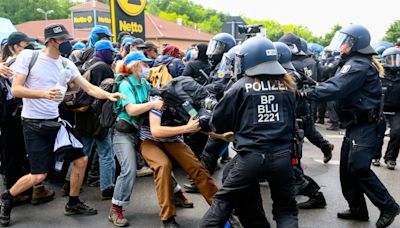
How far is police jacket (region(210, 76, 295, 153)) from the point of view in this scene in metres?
3.17

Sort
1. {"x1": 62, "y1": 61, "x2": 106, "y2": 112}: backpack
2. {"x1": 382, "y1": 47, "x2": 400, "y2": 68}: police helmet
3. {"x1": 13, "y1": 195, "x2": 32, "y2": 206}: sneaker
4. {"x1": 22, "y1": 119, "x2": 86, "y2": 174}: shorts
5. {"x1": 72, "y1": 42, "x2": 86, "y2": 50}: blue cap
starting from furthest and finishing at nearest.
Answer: {"x1": 72, "y1": 42, "x2": 86, "y2": 50}: blue cap → {"x1": 382, "y1": 47, "x2": 400, "y2": 68}: police helmet → {"x1": 13, "y1": 195, "x2": 32, "y2": 206}: sneaker → {"x1": 62, "y1": 61, "x2": 106, "y2": 112}: backpack → {"x1": 22, "y1": 119, "x2": 86, "y2": 174}: shorts

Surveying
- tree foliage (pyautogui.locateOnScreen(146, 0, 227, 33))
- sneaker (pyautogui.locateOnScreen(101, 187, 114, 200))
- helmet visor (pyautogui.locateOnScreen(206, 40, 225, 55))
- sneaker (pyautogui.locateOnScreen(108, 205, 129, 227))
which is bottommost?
tree foliage (pyautogui.locateOnScreen(146, 0, 227, 33))

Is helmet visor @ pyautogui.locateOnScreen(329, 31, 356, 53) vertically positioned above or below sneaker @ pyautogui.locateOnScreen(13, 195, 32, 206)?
above

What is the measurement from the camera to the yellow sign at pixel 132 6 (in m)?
9.23

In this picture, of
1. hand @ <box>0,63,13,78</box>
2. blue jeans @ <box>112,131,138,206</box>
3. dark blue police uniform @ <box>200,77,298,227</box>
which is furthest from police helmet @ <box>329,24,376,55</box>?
hand @ <box>0,63,13,78</box>

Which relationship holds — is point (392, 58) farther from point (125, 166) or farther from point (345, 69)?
point (125, 166)

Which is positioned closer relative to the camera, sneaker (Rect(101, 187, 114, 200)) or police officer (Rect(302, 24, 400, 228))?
police officer (Rect(302, 24, 400, 228))

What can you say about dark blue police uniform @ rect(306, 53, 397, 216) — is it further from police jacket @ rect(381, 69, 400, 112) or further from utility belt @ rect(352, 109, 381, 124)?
police jacket @ rect(381, 69, 400, 112)

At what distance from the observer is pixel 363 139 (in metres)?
4.28

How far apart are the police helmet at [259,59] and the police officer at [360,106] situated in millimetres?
1096

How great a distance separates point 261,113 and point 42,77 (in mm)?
2341

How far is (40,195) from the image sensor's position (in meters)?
5.19

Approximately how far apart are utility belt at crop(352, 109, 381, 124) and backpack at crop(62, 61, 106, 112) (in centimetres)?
307

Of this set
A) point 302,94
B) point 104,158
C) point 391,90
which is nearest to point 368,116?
point 302,94
